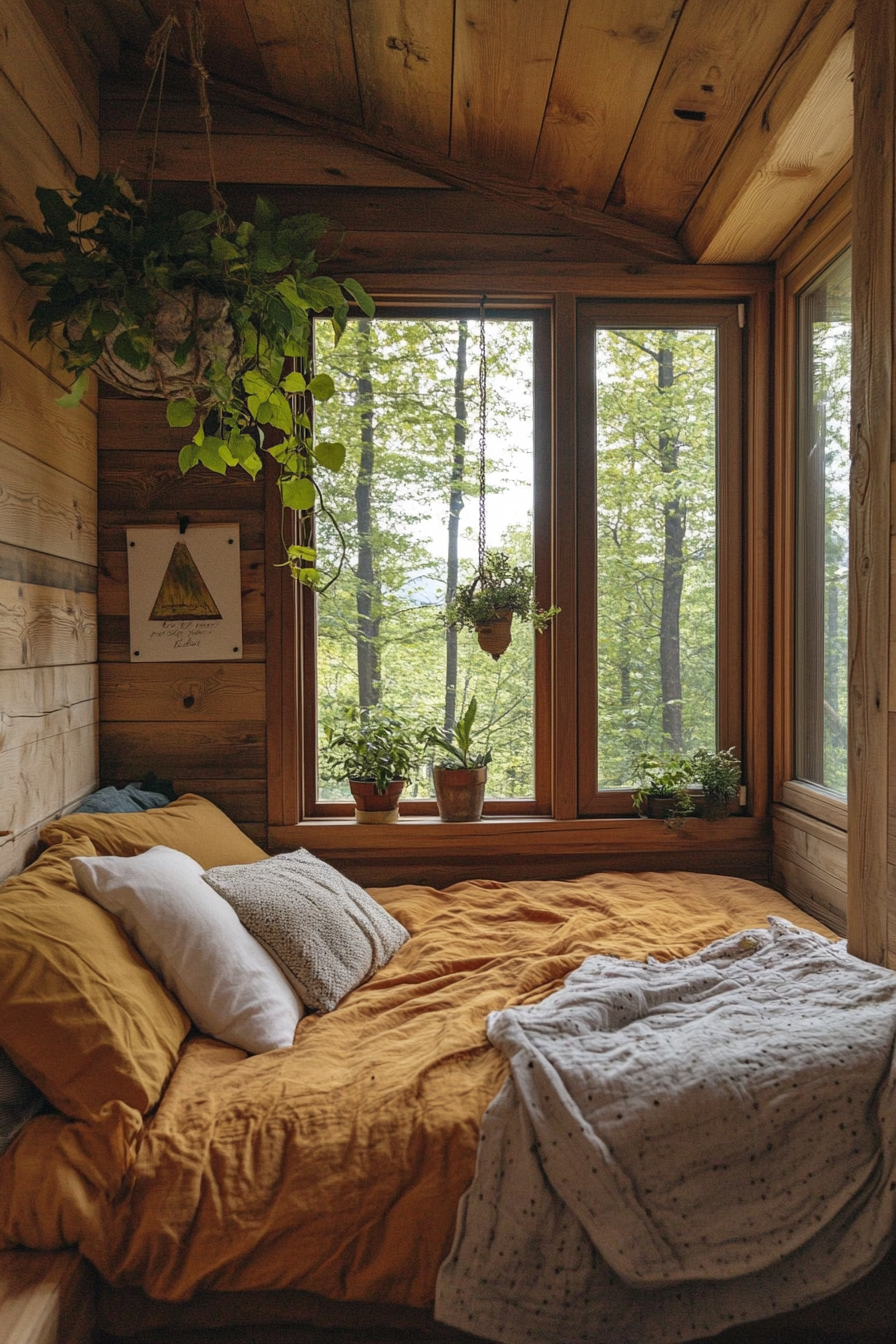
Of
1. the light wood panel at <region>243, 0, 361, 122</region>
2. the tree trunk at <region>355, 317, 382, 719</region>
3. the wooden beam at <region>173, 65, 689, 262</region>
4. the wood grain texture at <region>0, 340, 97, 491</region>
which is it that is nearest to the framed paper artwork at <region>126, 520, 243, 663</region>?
the wood grain texture at <region>0, 340, 97, 491</region>

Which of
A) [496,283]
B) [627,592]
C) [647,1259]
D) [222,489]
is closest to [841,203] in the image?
[496,283]

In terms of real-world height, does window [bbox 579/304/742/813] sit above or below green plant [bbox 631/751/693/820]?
above

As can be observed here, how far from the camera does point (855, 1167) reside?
121cm

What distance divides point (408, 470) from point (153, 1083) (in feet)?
5.83

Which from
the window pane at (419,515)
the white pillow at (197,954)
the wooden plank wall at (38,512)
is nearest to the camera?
the white pillow at (197,954)

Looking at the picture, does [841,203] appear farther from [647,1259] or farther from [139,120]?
[647,1259]

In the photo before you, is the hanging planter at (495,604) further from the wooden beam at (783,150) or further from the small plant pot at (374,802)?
the wooden beam at (783,150)

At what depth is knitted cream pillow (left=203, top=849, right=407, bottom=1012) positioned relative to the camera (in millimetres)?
1634

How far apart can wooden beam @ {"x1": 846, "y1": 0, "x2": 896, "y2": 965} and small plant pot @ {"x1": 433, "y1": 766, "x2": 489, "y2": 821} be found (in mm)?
1026

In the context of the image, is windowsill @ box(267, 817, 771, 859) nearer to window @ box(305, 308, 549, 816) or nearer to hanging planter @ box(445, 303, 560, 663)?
window @ box(305, 308, 549, 816)

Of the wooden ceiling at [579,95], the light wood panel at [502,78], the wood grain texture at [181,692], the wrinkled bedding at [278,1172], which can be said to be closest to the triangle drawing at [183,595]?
the wood grain texture at [181,692]

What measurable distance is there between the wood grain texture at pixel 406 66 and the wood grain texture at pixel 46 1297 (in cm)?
244

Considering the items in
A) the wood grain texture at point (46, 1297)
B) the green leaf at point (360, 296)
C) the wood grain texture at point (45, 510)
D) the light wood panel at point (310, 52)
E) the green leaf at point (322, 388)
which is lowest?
the wood grain texture at point (46, 1297)

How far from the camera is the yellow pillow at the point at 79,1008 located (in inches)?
48.5
